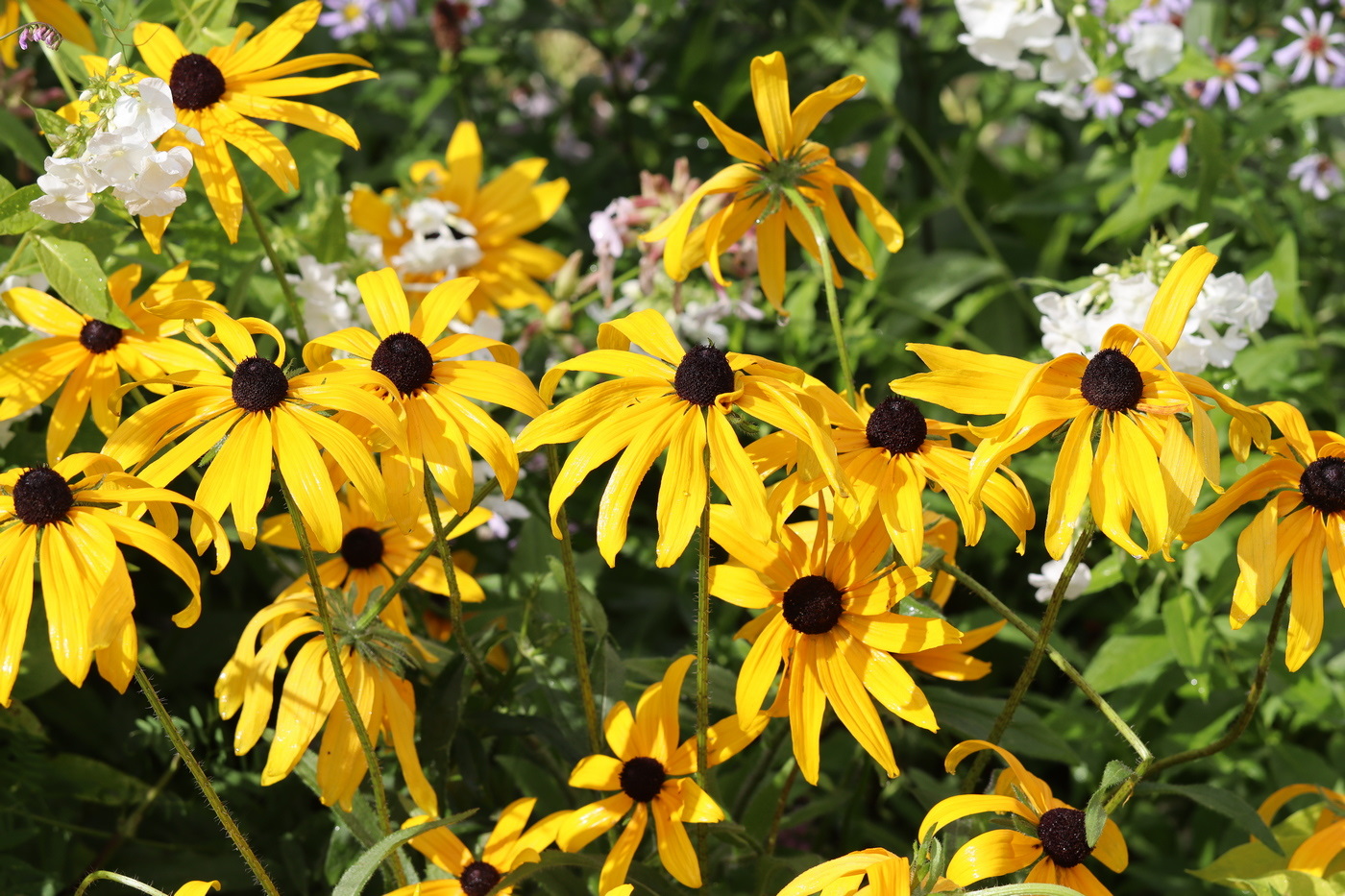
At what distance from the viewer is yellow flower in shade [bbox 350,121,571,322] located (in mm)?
1649

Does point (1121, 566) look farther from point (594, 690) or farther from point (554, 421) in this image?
point (554, 421)

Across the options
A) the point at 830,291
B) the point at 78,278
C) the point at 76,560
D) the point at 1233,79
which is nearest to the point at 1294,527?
the point at 830,291

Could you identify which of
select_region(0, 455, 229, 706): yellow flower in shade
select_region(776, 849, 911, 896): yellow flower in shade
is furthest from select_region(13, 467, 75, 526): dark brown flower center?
select_region(776, 849, 911, 896): yellow flower in shade

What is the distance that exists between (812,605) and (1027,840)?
0.76 ft

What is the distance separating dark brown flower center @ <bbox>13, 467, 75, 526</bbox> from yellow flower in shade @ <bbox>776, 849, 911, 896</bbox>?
565mm

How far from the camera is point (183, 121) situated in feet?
3.85

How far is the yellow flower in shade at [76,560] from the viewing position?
0.82m

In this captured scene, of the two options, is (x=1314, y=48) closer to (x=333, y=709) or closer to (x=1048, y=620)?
(x=1048, y=620)

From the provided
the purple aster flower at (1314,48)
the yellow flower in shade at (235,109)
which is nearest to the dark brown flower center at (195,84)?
the yellow flower in shade at (235,109)

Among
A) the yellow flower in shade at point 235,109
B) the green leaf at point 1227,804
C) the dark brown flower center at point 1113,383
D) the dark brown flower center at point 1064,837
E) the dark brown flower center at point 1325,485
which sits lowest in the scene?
the green leaf at point 1227,804

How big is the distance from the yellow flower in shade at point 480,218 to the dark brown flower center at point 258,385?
0.72 m

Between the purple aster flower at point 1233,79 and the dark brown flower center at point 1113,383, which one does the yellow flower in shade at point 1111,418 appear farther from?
the purple aster flower at point 1233,79

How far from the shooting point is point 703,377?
872 millimetres

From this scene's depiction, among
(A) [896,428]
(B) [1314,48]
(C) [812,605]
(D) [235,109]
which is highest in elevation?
(D) [235,109]
